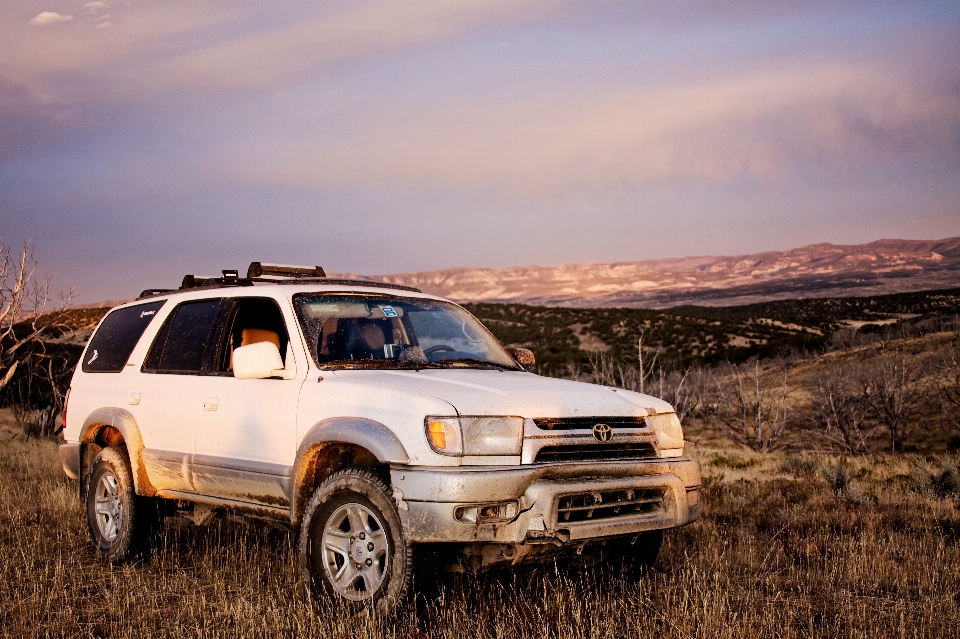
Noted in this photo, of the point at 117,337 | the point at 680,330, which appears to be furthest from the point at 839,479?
the point at 680,330

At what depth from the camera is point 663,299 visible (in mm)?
167125

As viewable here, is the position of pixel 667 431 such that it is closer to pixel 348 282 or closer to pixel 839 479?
pixel 348 282

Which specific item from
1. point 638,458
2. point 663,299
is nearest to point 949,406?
point 638,458

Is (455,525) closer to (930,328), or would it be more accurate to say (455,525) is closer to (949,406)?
(949,406)

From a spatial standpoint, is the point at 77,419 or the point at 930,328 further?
the point at 930,328

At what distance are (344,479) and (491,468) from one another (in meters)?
0.86

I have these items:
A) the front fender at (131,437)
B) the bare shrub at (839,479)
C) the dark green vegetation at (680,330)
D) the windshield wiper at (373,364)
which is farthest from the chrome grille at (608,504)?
the dark green vegetation at (680,330)

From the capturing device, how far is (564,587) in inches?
213

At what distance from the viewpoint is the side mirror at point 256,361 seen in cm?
517

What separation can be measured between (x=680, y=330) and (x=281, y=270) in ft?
164

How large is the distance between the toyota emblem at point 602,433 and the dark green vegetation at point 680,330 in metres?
31.7

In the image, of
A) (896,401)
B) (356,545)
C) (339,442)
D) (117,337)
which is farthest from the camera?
(896,401)

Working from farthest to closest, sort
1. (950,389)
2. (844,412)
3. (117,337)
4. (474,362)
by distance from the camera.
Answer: (950,389)
(844,412)
(117,337)
(474,362)

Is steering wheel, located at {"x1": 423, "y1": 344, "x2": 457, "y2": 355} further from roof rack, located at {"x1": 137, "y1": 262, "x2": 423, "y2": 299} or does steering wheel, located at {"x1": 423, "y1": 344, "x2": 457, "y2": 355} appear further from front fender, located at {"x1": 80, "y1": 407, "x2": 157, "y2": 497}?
front fender, located at {"x1": 80, "y1": 407, "x2": 157, "y2": 497}
